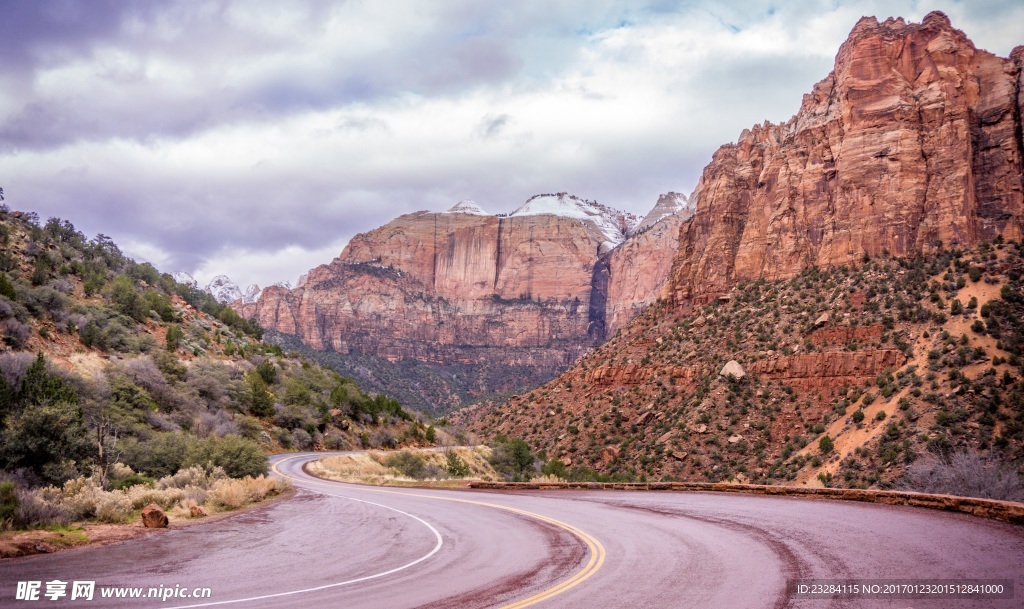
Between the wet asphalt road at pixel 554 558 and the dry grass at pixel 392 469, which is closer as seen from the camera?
the wet asphalt road at pixel 554 558

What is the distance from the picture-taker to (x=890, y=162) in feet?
197

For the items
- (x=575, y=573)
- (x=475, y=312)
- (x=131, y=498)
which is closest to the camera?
(x=575, y=573)

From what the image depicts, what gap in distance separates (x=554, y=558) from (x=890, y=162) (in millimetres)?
64893

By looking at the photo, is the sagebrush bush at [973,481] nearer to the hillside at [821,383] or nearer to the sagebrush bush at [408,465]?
the hillside at [821,383]

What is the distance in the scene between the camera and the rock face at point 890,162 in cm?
5622

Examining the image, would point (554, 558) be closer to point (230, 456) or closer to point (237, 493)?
point (237, 493)

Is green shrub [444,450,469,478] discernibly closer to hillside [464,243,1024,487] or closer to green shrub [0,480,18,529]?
hillside [464,243,1024,487]

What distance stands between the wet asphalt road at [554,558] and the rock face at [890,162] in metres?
51.9

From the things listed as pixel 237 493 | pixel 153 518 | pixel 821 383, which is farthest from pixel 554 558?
pixel 821 383

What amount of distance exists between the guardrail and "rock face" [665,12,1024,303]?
152 ft

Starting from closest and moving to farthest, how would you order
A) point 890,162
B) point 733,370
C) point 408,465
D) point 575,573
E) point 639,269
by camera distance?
point 575,573
point 408,465
point 733,370
point 890,162
point 639,269

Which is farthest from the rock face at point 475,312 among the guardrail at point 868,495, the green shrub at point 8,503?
the green shrub at point 8,503

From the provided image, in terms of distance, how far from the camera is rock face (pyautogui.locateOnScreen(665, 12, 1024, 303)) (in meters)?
56.2

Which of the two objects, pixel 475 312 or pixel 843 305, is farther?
pixel 475 312
